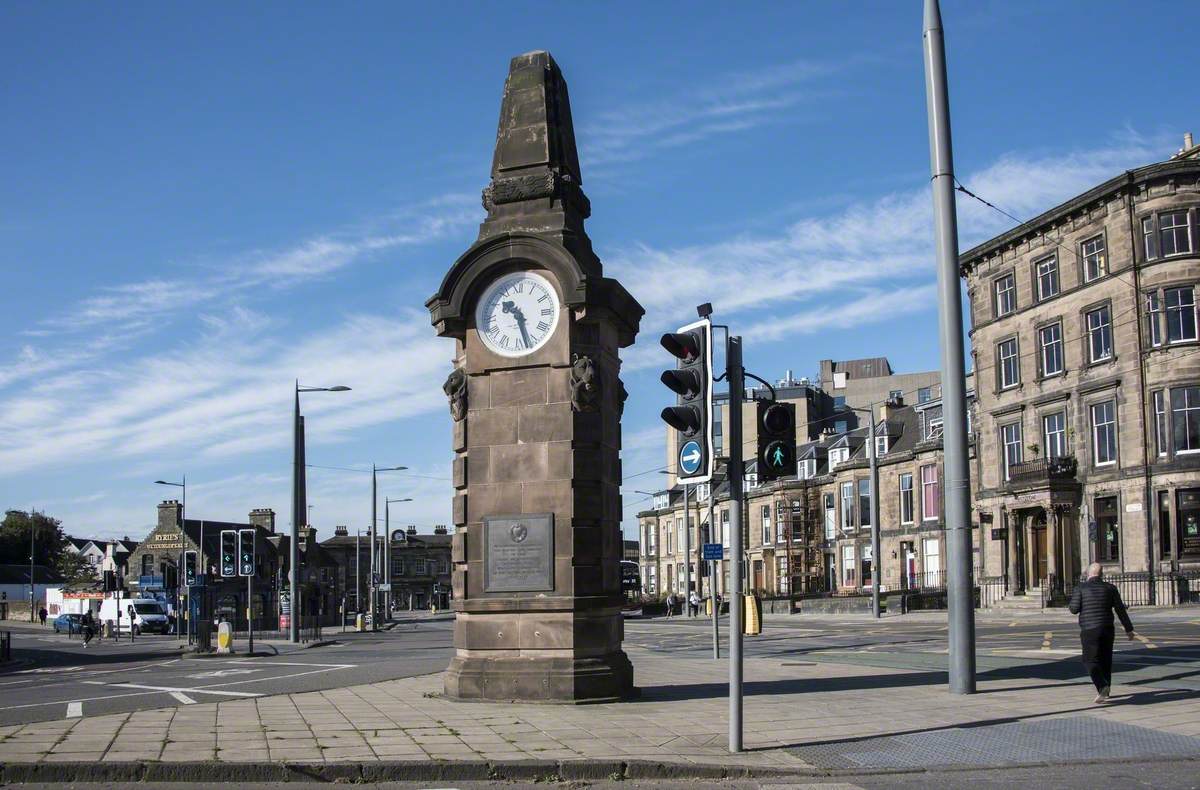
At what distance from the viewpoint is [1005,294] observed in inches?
2055

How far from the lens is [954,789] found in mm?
8758

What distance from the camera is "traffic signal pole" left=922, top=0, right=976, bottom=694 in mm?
14328

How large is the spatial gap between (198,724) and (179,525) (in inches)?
3345

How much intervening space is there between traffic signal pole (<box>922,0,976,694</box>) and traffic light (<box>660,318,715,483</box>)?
5238mm

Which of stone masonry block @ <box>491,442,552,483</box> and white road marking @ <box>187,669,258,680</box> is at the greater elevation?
stone masonry block @ <box>491,442,552,483</box>

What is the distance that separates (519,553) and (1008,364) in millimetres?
42221

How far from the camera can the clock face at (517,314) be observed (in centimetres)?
1505

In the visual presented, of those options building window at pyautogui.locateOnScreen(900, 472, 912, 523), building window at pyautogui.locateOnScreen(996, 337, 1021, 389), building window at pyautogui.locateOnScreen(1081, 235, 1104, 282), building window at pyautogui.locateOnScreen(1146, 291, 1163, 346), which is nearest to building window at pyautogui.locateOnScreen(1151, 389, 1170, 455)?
building window at pyautogui.locateOnScreen(1146, 291, 1163, 346)

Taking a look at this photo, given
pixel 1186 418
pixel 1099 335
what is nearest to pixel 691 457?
pixel 1186 418

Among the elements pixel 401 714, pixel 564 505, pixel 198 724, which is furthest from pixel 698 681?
pixel 198 724

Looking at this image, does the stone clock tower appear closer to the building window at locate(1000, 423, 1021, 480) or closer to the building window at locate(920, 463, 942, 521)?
the building window at locate(1000, 423, 1021, 480)

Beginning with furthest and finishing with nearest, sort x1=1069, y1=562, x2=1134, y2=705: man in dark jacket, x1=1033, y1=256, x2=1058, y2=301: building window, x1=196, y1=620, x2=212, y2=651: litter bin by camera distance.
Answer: x1=1033, y1=256, x2=1058, y2=301: building window < x1=196, y1=620, x2=212, y2=651: litter bin < x1=1069, y1=562, x2=1134, y2=705: man in dark jacket

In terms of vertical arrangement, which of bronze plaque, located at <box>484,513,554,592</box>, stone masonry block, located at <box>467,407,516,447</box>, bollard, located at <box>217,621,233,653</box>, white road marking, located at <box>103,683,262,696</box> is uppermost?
stone masonry block, located at <box>467,407,516,447</box>

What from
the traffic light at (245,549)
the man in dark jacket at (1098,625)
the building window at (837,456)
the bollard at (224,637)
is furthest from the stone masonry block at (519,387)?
the building window at (837,456)
